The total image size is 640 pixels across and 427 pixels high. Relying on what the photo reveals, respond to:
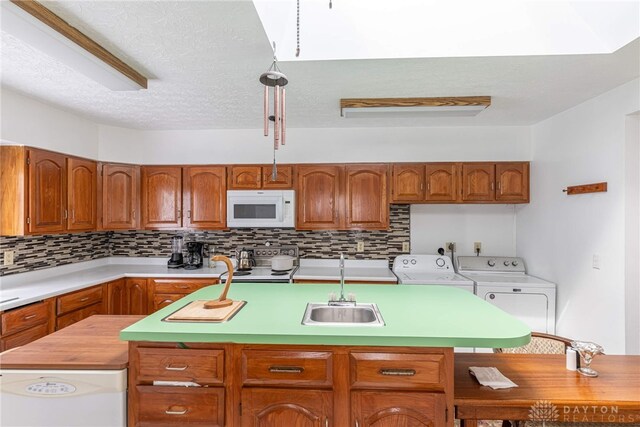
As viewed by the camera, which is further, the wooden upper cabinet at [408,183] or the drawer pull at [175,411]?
the wooden upper cabinet at [408,183]

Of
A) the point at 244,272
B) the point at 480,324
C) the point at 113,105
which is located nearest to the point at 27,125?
the point at 113,105

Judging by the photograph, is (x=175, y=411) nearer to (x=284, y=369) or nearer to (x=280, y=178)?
(x=284, y=369)

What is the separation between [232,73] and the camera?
213 centimetres

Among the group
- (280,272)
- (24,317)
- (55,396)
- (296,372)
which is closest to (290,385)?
(296,372)

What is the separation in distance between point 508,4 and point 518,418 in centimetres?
207

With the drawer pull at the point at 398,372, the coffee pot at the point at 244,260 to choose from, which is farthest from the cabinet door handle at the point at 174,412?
the coffee pot at the point at 244,260

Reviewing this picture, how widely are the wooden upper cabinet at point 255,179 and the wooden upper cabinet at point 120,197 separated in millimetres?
1036

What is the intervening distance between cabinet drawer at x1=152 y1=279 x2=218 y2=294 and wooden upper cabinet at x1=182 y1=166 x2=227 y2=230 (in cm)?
59

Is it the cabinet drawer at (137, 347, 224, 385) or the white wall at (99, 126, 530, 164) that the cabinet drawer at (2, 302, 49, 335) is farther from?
the white wall at (99, 126, 530, 164)

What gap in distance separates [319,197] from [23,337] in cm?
259

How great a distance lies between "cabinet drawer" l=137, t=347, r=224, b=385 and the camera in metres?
1.41

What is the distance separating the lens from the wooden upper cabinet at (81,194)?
3.02m

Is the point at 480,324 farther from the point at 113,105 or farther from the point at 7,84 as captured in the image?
the point at 7,84

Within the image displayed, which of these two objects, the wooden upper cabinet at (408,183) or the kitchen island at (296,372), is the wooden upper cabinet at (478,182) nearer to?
the wooden upper cabinet at (408,183)
